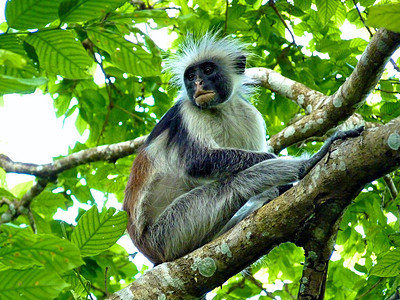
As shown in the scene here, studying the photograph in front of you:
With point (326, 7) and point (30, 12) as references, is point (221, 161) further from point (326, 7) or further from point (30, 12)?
point (30, 12)

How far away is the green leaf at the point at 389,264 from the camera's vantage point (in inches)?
130

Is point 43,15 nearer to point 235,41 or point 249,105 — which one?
→ point 249,105

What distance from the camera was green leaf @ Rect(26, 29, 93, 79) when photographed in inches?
87.1

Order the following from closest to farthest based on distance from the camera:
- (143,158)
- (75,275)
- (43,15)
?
(43,15) < (75,275) < (143,158)

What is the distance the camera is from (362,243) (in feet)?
21.0

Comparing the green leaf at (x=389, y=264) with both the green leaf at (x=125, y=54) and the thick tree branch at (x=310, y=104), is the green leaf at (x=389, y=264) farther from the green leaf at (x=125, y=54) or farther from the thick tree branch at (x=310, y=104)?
the green leaf at (x=125, y=54)

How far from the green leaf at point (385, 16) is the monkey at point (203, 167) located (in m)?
2.87

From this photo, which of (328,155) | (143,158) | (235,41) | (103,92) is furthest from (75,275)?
(103,92)

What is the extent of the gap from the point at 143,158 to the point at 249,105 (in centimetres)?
147

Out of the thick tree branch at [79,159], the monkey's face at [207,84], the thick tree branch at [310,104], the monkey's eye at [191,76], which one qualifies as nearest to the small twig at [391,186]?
the thick tree branch at [310,104]

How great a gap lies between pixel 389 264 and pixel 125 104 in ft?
16.2

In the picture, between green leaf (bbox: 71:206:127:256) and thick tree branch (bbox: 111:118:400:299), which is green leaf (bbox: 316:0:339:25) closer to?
thick tree branch (bbox: 111:118:400:299)

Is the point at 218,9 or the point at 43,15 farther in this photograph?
the point at 218,9

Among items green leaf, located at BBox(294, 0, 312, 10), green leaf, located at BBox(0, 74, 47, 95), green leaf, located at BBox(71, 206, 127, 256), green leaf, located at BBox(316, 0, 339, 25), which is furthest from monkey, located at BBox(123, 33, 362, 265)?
green leaf, located at BBox(0, 74, 47, 95)
